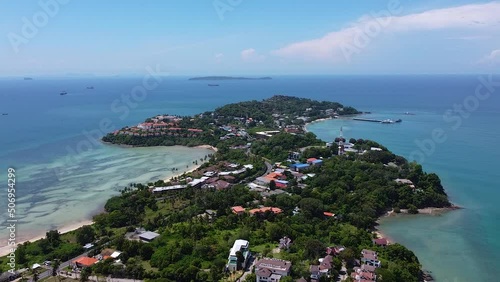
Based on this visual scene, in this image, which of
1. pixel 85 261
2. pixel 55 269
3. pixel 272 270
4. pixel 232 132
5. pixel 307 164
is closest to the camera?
pixel 272 270

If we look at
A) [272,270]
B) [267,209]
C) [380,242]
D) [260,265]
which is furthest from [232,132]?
[272,270]

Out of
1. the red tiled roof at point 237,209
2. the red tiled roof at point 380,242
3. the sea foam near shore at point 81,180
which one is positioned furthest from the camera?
the sea foam near shore at point 81,180

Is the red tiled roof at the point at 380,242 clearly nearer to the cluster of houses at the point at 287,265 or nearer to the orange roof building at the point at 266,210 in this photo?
the cluster of houses at the point at 287,265

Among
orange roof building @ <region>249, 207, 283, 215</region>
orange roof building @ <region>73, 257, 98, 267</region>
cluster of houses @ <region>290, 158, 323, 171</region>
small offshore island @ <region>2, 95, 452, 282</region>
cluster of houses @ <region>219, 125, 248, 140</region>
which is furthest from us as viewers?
cluster of houses @ <region>219, 125, 248, 140</region>

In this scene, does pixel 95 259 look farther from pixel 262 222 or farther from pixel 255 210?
pixel 255 210

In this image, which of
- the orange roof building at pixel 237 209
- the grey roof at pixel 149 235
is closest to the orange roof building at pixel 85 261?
the grey roof at pixel 149 235

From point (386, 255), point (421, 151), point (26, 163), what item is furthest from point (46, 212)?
point (421, 151)

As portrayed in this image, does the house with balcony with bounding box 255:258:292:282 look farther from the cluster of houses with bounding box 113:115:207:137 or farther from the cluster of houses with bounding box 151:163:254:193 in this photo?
the cluster of houses with bounding box 113:115:207:137

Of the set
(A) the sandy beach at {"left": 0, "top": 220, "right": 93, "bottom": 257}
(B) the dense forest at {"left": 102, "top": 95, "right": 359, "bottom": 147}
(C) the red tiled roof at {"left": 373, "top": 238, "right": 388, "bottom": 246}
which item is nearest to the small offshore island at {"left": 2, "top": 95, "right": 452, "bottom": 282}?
(C) the red tiled roof at {"left": 373, "top": 238, "right": 388, "bottom": 246}
